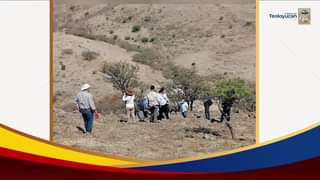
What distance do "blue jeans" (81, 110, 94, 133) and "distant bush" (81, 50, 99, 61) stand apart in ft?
9.73

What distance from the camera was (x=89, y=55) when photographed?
53.7 ft

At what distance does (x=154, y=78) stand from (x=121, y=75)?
1.03 meters

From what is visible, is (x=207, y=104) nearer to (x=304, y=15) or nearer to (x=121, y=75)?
(x=121, y=75)

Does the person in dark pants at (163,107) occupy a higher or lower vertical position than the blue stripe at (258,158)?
Answer: higher

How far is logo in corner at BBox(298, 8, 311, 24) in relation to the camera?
11852 mm

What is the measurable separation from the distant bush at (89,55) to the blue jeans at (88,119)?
2.96 meters

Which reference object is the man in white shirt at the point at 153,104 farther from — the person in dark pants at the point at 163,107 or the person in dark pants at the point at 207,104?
the person in dark pants at the point at 207,104

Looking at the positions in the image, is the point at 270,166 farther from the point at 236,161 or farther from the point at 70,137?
the point at 70,137

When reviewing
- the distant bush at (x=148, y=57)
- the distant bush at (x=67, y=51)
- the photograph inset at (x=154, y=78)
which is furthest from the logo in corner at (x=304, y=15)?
the distant bush at (x=67, y=51)

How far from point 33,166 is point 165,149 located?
3672mm

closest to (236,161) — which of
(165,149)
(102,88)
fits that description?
(165,149)

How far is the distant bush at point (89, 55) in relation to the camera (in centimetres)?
1620

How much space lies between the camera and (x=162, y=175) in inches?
406

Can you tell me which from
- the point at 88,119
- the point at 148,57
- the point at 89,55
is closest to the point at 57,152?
the point at 88,119
